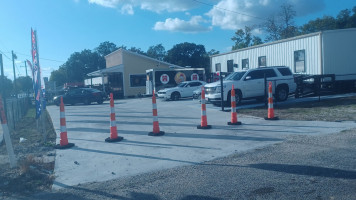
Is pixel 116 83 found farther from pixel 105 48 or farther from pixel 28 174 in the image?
pixel 105 48

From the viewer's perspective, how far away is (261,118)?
11.5 m

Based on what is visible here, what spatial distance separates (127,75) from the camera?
3919 cm

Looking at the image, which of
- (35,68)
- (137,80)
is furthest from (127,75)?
(35,68)

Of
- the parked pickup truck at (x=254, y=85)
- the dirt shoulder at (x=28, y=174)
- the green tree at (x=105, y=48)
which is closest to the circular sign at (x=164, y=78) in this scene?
the parked pickup truck at (x=254, y=85)

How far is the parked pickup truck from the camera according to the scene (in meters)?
15.9

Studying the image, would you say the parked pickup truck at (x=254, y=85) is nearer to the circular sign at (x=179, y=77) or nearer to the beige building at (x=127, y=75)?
the circular sign at (x=179, y=77)

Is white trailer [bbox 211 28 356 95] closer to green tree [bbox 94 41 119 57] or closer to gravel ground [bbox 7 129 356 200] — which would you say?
gravel ground [bbox 7 129 356 200]

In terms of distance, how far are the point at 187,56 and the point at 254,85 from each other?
207 ft

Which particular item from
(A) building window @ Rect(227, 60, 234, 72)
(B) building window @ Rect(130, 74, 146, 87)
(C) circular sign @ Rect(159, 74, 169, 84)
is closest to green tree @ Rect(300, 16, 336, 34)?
(B) building window @ Rect(130, 74, 146, 87)

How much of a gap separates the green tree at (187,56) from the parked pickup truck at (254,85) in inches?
2357

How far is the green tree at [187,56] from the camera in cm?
7756

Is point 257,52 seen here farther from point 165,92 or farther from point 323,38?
point 165,92

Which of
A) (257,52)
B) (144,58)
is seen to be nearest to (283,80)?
(257,52)

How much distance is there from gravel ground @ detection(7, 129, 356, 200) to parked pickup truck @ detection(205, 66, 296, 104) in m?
9.26
